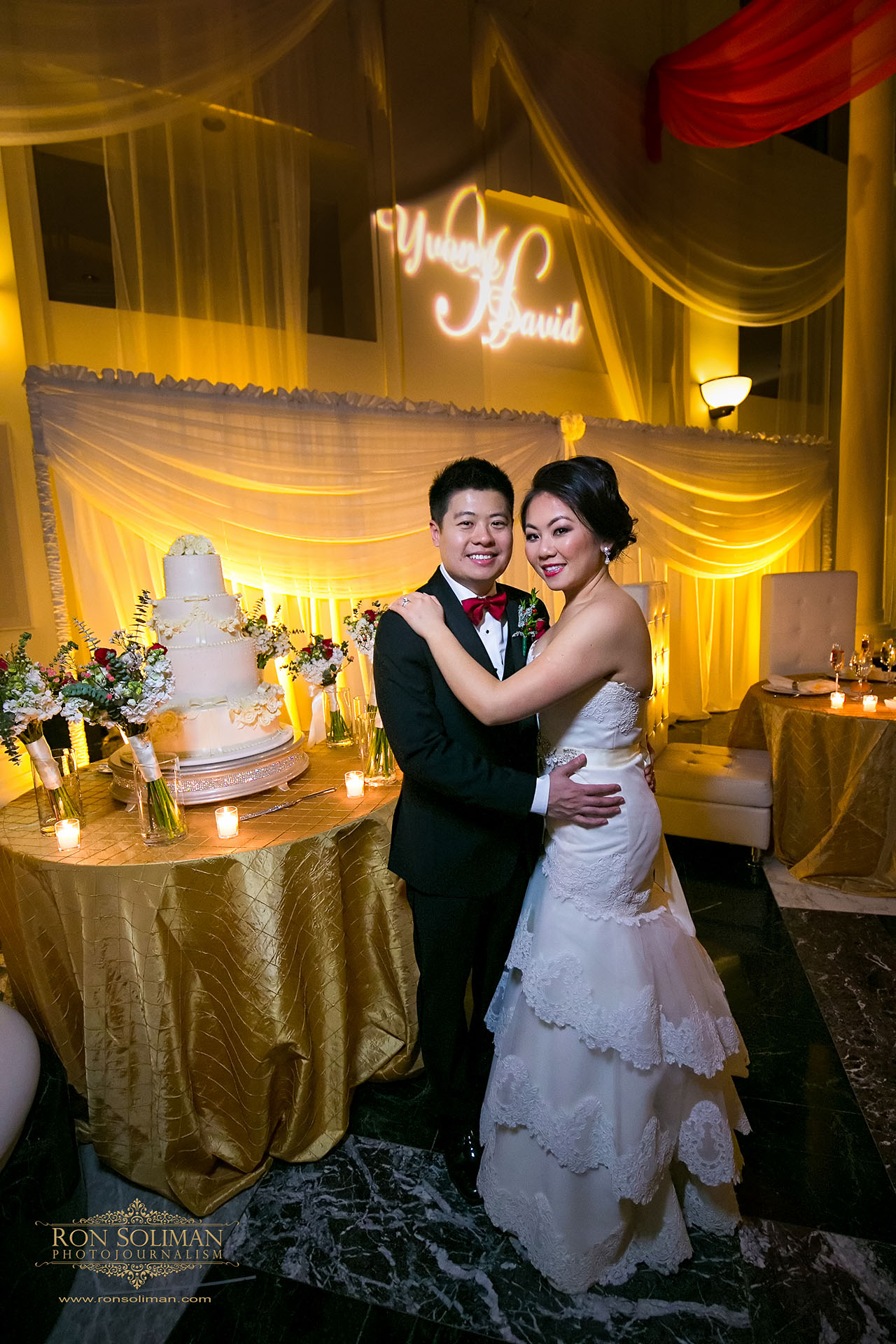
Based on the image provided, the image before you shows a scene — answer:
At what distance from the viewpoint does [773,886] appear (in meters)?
3.68

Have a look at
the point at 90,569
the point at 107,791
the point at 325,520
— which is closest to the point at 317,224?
the point at 325,520

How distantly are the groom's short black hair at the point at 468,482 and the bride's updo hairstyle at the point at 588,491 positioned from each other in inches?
5.2

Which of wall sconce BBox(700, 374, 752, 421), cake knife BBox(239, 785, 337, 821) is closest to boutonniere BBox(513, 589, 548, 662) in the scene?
cake knife BBox(239, 785, 337, 821)

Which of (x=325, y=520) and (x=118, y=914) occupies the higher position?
(x=325, y=520)

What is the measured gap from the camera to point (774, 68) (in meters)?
4.23

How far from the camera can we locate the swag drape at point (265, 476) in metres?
3.26

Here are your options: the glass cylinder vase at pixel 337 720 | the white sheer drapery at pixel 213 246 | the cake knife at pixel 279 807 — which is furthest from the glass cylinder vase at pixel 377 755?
the white sheer drapery at pixel 213 246

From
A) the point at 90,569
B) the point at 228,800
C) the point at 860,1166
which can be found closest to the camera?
the point at 860,1166

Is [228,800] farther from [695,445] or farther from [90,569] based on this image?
[695,445]

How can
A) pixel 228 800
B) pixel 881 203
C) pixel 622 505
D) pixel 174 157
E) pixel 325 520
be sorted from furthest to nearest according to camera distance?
pixel 881 203
pixel 325 520
pixel 174 157
pixel 228 800
pixel 622 505

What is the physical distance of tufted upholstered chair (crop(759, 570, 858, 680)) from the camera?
15.3 ft

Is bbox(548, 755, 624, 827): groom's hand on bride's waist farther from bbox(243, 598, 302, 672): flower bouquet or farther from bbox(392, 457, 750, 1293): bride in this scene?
bbox(243, 598, 302, 672): flower bouquet

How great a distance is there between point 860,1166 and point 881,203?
638 centimetres

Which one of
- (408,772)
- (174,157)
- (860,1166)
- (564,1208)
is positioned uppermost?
(174,157)
